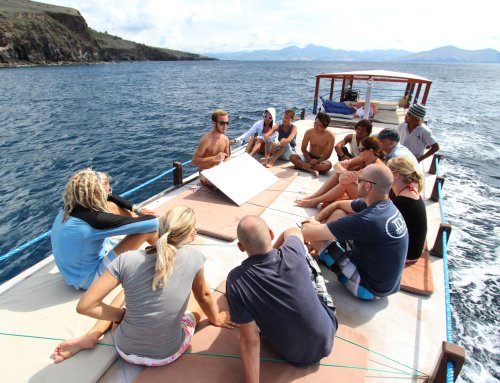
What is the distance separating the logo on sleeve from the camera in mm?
2973

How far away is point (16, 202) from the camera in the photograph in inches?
387

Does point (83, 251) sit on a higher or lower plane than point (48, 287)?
higher

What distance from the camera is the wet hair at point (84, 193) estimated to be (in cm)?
308

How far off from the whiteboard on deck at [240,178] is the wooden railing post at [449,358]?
4.05 metres

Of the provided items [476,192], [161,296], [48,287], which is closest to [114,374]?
[161,296]

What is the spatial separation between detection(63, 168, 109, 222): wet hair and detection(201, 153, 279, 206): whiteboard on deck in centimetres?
306

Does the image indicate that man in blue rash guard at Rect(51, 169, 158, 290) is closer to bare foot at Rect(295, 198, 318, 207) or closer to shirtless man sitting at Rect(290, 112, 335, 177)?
bare foot at Rect(295, 198, 318, 207)

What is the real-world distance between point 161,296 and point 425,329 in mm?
2917

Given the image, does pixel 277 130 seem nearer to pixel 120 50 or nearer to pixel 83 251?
pixel 83 251

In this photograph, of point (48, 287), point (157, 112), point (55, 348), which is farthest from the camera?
point (157, 112)

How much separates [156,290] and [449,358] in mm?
2361

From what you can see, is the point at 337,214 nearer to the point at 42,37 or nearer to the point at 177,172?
the point at 177,172

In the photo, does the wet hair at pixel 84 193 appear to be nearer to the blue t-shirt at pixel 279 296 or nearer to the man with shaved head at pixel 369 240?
the blue t-shirt at pixel 279 296

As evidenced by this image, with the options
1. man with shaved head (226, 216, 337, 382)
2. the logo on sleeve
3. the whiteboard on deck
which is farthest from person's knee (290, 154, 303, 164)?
man with shaved head (226, 216, 337, 382)
